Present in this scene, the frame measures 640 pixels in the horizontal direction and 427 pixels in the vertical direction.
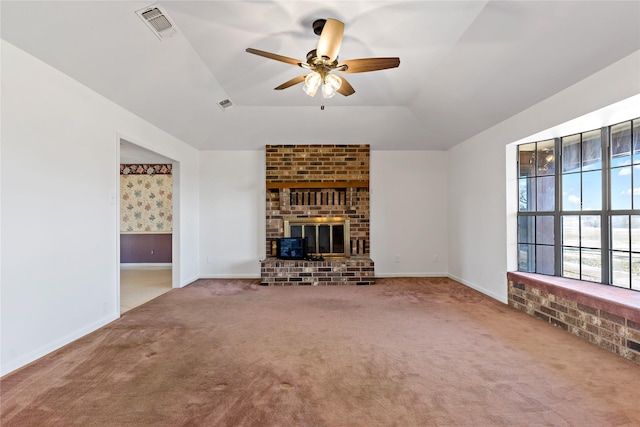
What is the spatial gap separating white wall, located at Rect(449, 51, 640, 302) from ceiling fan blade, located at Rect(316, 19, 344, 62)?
2288mm

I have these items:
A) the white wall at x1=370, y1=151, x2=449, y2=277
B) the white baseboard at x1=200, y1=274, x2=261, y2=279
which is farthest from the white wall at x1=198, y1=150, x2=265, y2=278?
the white wall at x1=370, y1=151, x2=449, y2=277

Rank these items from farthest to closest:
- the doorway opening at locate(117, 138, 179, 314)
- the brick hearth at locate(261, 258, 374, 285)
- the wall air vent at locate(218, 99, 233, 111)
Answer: the doorway opening at locate(117, 138, 179, 314) → the brick hearth at locate(261, 258, 374, 285) → the wall air vent at locate(218, 99, 233, 111)

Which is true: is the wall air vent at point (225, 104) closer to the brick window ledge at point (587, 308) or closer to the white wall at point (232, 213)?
the white wall at point (232, 213)

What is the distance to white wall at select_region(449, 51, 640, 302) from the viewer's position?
251 cm

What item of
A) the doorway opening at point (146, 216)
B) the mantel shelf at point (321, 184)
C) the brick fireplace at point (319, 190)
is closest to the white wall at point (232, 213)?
the brick fireplace at point (319, 190)

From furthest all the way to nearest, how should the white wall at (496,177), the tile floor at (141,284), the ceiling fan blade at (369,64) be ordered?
the tile floor at (141,284) → the white wall at (496,177) → the ceiling fan blade at (369,64)

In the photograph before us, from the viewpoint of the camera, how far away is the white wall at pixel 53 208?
221 centimetres

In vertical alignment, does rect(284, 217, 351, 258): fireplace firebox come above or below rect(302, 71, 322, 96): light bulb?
below

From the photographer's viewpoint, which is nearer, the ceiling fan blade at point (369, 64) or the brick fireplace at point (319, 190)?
the ceiling fan blade at point (369, 64)

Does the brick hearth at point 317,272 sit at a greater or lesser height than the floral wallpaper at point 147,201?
lesser

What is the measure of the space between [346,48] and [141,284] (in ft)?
16.5

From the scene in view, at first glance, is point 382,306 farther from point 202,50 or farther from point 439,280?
point 202,50

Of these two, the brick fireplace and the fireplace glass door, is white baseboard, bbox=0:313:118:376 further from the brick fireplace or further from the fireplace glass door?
the fireplace glass door

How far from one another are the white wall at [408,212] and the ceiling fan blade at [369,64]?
321 centimetres
